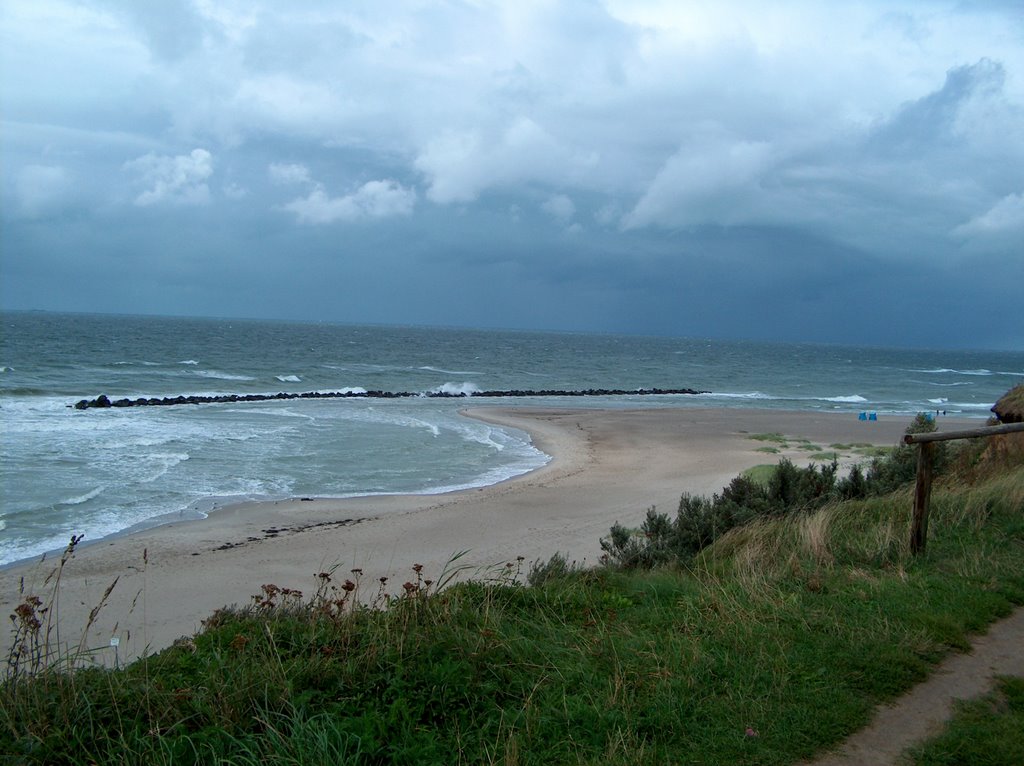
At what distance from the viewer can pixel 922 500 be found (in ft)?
22.9

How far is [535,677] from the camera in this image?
450cm

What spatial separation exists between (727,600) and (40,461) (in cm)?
1977

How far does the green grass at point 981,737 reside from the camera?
369cm

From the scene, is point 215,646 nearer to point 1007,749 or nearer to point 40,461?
point 1007,749

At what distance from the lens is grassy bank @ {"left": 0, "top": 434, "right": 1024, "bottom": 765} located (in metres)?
3.66

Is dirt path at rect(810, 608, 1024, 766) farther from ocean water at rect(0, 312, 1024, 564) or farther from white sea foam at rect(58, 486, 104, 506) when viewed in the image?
white sea foam at rect(58, 486, 104, 506)

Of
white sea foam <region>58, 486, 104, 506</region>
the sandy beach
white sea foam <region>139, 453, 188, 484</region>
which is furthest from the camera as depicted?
white sea foam <region>139, 453, 188, 484</region>

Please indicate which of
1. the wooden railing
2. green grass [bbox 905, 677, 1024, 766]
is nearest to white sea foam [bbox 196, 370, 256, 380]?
the wooden railing

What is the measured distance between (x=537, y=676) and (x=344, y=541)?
9.92 metres

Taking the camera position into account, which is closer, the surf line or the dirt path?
the dirt path

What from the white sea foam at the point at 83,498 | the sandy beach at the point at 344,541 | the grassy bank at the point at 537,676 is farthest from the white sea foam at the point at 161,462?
the grassy bank at the point at 537,676

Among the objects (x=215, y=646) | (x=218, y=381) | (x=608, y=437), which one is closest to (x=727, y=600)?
(x=215, y=646)

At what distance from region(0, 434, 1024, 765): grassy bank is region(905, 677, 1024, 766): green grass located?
36 cm

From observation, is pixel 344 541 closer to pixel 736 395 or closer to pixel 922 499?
pixel 922 499
